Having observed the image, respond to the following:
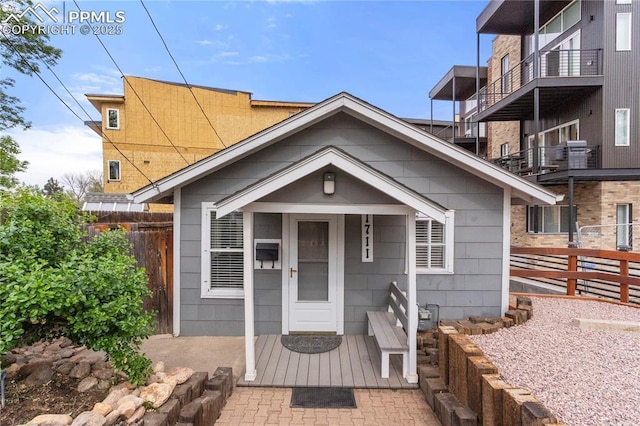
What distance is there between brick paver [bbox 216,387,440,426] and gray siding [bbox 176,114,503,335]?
1.43 metres

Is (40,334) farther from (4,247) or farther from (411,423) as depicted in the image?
(411,423)

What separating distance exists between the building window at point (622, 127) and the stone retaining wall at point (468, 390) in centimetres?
940

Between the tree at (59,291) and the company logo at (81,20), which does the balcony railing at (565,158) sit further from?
the company logo at (81,20)

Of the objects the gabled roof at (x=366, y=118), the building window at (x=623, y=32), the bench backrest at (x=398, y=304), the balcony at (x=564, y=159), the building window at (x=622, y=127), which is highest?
the building window at (x=623, y=32)

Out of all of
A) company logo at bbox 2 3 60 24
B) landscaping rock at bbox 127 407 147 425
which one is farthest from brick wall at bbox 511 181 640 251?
company logo at bbox 2 3 60 24

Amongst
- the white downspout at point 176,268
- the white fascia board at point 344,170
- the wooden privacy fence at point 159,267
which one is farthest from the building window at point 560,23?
the wooden privacy fence at point 159,267

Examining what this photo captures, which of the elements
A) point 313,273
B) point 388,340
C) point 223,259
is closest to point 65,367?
point 223,259

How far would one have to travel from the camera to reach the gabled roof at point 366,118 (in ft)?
15.3

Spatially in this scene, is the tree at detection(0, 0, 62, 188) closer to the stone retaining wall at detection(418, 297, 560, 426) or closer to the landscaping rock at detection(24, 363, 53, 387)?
the landscaping rock at detection(24, 363, 53, 387)

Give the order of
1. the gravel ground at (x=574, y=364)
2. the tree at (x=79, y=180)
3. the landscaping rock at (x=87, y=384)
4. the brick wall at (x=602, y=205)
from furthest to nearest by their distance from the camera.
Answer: the tree at (x=79, y=180) < the brick wall at (x=602, y=205) < the landscaping rock at (x=87, y=384) < the gravel ground at (x=574, y=364)

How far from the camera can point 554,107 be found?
1120 cm

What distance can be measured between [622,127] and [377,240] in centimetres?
978

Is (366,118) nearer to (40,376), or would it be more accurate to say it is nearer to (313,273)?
(313,273)

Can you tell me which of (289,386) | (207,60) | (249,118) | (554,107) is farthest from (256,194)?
(249,118)
